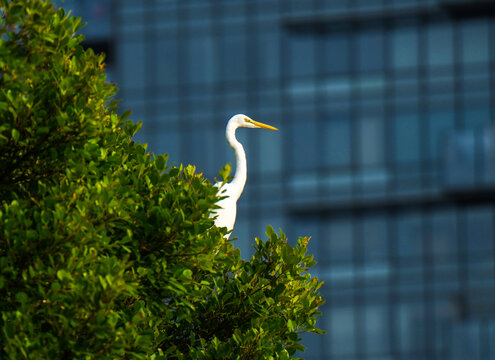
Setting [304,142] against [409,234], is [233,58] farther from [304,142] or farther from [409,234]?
[409,234]

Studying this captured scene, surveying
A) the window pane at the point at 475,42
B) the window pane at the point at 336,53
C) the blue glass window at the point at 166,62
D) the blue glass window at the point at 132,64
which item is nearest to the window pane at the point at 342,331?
the window pane at the point at 336,53

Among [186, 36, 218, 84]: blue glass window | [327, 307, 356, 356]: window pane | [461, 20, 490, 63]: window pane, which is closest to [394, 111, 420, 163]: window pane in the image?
[461, 20, 490, 63]: window pane

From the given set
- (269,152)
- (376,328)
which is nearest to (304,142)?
(269,152)

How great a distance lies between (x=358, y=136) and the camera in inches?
2237

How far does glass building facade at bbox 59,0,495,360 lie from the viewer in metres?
55.1

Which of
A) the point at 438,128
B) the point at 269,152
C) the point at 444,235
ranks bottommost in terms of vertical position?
the point at 444,235

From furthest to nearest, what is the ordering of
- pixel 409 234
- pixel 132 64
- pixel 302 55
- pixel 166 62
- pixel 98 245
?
1. pixel 132 64
2. pixel 166 62
3. pixel 302 55
4. pixel 409 234
5. pixel 98 245

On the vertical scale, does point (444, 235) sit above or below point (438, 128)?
below

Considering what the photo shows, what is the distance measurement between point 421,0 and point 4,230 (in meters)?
42.9

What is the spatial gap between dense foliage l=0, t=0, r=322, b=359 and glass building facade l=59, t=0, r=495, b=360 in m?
36.8

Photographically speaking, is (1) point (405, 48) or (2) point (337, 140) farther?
(2) point (337, 140)

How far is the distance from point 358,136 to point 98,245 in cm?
4158

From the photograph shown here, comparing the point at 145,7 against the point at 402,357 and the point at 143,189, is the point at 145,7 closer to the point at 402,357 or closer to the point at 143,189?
the point at 402,357

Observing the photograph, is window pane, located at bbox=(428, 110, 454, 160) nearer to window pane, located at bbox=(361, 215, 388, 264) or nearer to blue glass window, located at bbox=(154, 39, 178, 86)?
window pane, located at bbox=(361, 215, 388, 264)
